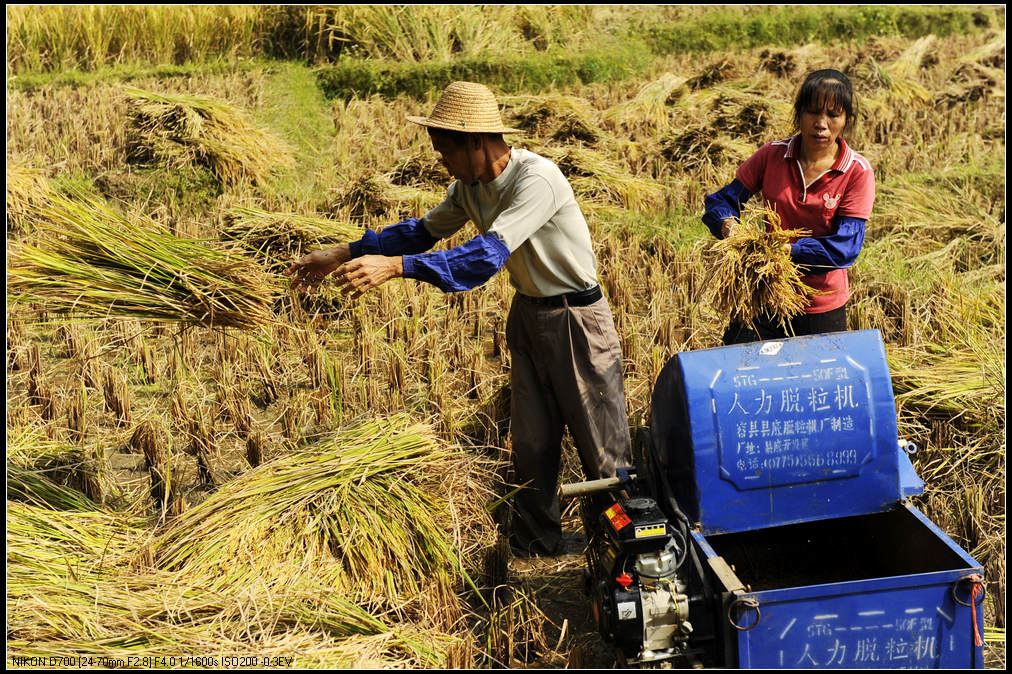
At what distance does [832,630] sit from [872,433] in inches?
21.6

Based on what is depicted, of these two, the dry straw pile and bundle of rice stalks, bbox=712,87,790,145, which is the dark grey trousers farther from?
bundle of rice stalks, bbox=712,87,790,145

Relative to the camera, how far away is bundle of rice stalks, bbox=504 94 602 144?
288 inches

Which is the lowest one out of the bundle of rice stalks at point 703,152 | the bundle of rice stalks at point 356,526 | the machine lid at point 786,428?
the bundle of rice stalks at point 356,526

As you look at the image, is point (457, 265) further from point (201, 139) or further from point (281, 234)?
point (201, 139)

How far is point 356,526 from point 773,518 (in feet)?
4.28

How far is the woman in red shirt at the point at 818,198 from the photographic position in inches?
115

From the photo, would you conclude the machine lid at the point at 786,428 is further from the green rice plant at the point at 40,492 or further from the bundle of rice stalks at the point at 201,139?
the bundle of rice stalks at the point at 201,139

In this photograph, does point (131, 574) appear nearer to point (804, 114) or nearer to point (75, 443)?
point (75, 443)

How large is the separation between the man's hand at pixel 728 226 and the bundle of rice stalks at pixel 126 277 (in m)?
1.55

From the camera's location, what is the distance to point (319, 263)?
3.07 metres

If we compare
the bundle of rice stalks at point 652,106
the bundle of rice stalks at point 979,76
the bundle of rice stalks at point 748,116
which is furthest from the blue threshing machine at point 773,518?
the bundle of rice stalks at point 979,76

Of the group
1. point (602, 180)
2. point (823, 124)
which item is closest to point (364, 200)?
point (602, 180)

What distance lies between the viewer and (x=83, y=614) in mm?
2615

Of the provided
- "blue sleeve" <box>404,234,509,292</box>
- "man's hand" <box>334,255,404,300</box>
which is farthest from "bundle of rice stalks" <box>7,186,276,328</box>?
"blue sleeve" <box>404,234,509,292</box>
